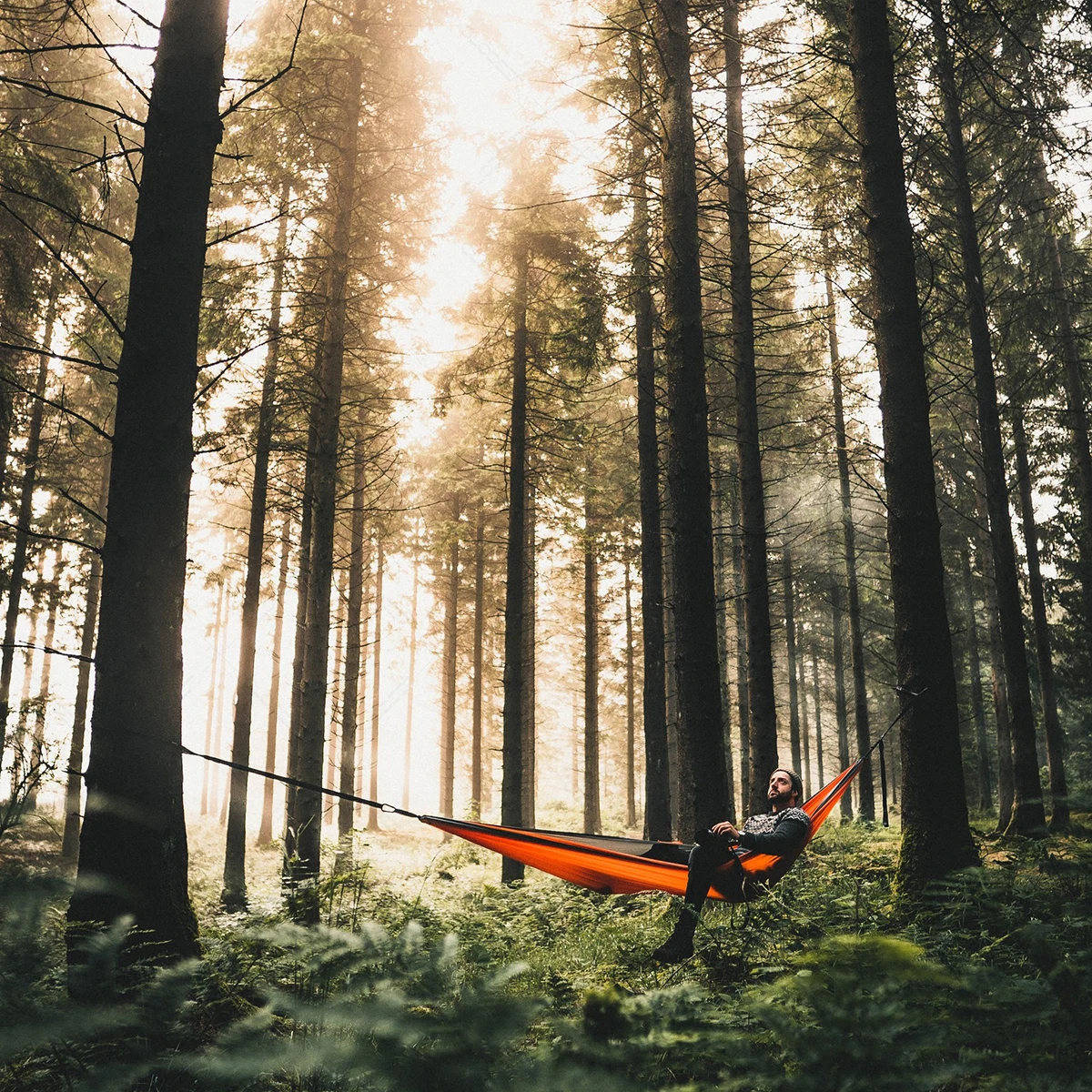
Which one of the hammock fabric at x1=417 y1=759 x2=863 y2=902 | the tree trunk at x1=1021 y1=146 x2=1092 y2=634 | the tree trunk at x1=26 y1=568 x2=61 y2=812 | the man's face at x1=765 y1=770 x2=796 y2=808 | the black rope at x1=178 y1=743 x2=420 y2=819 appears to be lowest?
the hammock fabric at x1=417 y1=759 x2=863 y2=902

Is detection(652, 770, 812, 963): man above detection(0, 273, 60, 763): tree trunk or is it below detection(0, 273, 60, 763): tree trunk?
below

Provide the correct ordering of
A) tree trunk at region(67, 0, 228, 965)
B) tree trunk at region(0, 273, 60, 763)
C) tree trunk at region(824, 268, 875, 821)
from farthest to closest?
tree trunk at region(824, 268, 875, 821), tree trunk at region(0, 273, 60, 763), tree trunk at region(67, 0, 228, 965)

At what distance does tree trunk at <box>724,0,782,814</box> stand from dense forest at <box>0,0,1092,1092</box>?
69 millimetres

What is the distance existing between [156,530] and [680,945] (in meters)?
3.17

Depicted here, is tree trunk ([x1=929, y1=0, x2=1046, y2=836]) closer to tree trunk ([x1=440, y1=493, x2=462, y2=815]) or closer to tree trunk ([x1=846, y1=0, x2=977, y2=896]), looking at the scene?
tree trunk ([x1=846, y1=0, x2=977, y2=896])

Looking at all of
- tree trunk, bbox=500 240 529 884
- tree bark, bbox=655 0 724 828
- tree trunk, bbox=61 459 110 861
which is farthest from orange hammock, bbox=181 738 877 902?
tree trunk, bbox=61 459 110 861

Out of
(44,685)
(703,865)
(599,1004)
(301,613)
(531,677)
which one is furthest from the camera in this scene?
(44,685)

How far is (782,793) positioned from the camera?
507 cm

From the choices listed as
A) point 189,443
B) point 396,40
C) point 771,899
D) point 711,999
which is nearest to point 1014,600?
point 771,899

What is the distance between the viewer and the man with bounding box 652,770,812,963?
3568 millimetres

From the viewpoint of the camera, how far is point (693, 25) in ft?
30.2

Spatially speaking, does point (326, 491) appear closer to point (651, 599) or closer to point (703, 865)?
point (651, 599)

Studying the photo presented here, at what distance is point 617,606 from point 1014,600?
1341 centimetres

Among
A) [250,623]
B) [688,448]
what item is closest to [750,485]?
[688,448]
